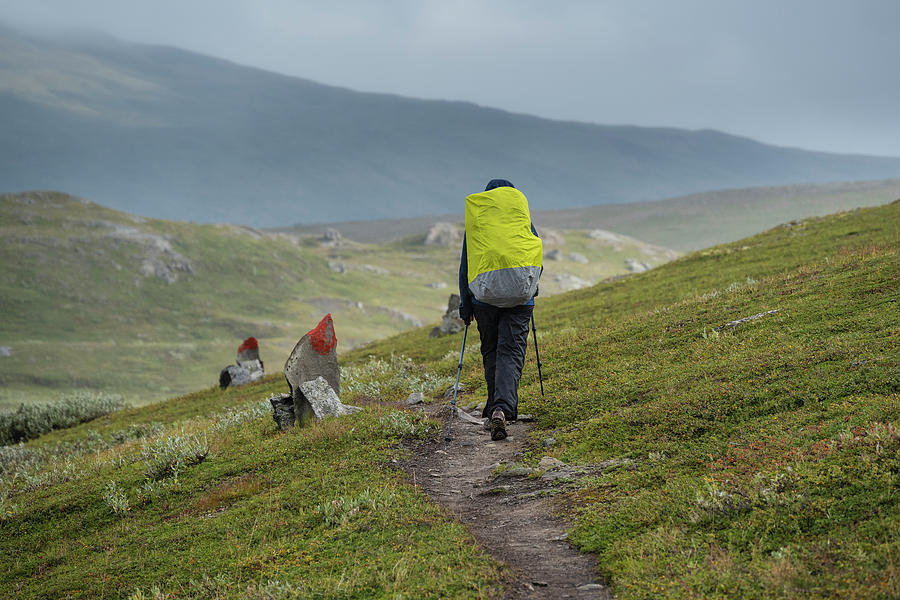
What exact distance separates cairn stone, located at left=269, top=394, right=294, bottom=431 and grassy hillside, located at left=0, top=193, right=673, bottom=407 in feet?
228

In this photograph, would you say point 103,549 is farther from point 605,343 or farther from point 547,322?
point 547,322

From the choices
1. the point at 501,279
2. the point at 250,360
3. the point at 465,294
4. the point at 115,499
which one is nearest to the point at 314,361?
the point at 465,294

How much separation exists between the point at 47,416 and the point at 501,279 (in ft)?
134

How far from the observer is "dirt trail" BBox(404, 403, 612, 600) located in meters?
7.45

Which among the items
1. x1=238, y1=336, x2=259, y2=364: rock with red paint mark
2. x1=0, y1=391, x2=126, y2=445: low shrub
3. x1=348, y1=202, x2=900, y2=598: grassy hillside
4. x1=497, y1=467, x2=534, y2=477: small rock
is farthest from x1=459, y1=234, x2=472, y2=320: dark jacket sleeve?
x1=0, y1=391, x2=126, y2=445: low shrub

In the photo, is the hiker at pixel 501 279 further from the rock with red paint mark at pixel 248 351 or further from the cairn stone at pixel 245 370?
the rock with red paint mark at pixel 248 351

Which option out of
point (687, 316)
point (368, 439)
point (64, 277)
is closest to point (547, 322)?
point (687, 316)

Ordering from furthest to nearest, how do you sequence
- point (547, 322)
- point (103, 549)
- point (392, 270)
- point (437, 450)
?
1. point (392, 270)
2. point (547, 322)
3. point (437, 450)
4. point (103, 549)

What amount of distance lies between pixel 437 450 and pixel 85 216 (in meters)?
157

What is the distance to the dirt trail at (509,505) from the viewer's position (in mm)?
7446

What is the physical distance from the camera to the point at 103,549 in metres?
10.6

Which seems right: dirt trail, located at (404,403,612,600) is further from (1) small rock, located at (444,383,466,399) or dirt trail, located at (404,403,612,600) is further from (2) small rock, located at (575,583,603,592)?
(1) small rock, located at (444,383,466,399)

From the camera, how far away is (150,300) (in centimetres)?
12862

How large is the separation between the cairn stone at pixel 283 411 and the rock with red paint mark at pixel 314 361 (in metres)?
0.26
